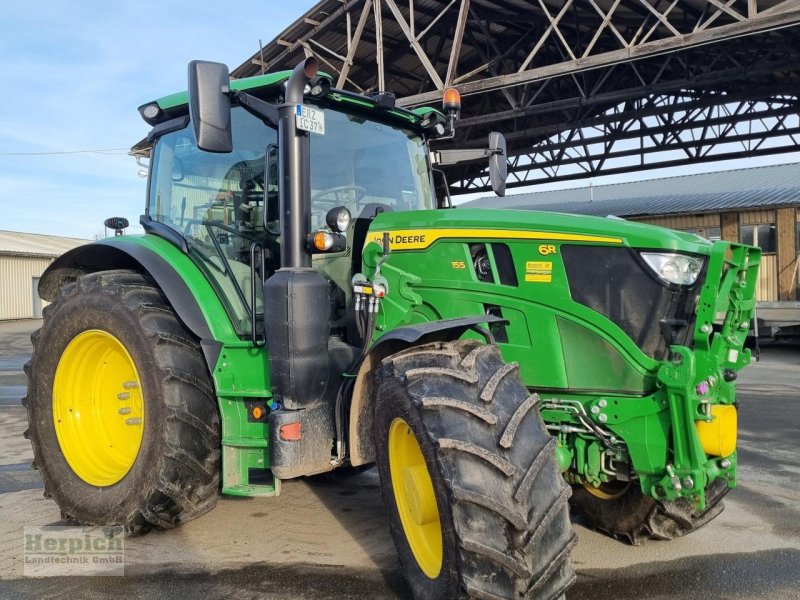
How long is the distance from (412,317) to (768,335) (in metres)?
12.0

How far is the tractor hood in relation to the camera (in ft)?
10.1

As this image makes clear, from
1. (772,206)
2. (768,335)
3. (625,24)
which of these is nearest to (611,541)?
(768,335)

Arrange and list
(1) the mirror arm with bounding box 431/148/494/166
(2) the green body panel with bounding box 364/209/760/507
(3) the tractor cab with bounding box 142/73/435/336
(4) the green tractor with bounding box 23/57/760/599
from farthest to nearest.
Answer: (1) the mirror arm with bounding box 431/148/494/166 < (3) the tractor cab with bounding box 142/73/435/336 < (2) the green body panel with bounding box 364/209/760/507 < (4) the green tractor with bounding box 23/57/760/599

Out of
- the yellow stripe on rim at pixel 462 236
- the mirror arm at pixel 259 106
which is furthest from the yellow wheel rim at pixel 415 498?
the mirror arm at pixel 259 106

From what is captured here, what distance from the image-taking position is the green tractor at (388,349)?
2705mm

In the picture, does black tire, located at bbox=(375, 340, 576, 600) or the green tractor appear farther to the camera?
the green tractor

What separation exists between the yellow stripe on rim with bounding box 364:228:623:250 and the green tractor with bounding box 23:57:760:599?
12 mm

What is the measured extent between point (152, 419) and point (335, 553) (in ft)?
4.00

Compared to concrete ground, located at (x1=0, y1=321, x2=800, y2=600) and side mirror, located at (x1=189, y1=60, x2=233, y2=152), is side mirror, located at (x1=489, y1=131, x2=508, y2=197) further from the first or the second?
concrete ground, located at (x1=0, y1=321, x2=800, y2=600)

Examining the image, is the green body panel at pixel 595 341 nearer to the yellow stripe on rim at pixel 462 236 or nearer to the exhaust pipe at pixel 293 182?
the yellow stripe on rim at pixel 462 236

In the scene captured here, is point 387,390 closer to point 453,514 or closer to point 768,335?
point 453,514

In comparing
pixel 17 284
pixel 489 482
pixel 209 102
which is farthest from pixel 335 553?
pixel 17 284

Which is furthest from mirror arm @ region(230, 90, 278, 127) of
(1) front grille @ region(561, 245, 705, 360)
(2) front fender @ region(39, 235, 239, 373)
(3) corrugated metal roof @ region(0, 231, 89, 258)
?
(3) corrugated metal roof @ region(0, 231, 89, 258)

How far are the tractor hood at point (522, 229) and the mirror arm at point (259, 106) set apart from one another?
30.6 inches
